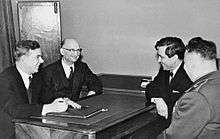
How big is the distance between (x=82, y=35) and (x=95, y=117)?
10.3 ft

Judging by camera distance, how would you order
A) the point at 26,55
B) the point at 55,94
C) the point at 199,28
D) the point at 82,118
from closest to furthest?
the point at 82,118, the point at 26,55, the point at 55,94, the point at 199,28

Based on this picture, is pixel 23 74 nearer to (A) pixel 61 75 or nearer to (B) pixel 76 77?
(A) pixel 61 75

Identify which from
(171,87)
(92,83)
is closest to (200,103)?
(171,87)

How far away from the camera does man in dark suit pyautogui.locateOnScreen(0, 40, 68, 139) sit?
3291 mm

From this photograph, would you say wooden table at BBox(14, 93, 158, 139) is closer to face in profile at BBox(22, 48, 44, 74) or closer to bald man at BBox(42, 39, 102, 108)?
face in profile at BBox(22, 48, 44, 74)

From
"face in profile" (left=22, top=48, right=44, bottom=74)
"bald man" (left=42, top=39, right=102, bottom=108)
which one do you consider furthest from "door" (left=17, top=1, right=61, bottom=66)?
"face in profile" (left=22, top=48, right=44, bottom=74)

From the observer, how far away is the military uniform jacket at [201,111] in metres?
2.54

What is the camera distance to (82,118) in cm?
310

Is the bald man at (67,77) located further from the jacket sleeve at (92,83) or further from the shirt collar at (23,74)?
the shirt collar at (23,74)

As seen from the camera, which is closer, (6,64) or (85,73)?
(85,73)

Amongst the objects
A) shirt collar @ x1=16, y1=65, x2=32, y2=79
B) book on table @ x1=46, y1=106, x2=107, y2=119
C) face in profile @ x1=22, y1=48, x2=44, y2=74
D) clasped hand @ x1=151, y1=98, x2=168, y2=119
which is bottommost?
clasped hand @ x1=151, y1=98, x2=168, y2=119

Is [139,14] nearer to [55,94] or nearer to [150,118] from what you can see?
[55,94]

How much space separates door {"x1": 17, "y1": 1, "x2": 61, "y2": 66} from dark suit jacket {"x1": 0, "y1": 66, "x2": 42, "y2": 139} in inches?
92.6

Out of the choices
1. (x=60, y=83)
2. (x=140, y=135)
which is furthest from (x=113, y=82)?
(x=140, y=135)
